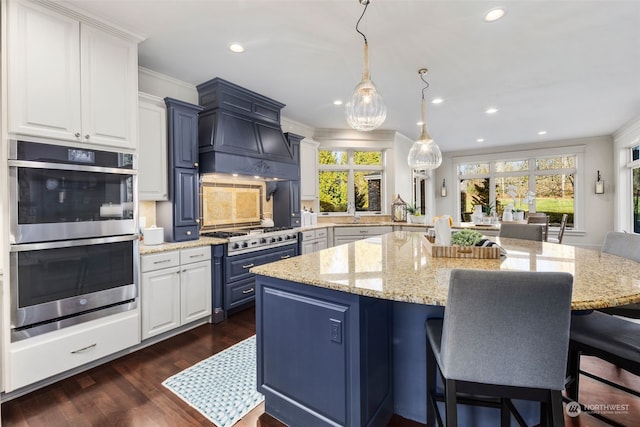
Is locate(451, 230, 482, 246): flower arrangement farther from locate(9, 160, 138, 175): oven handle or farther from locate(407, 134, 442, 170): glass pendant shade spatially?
locate(9, 160, 138, 175): oven handle

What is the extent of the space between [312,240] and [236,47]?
2.99m

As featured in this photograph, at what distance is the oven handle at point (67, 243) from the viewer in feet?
6.30

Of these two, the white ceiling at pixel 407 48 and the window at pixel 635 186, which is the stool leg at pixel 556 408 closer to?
the white ceiling at pixel 407 48

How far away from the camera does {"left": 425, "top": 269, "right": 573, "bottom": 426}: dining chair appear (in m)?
1.01

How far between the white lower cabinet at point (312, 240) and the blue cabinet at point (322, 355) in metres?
2.82

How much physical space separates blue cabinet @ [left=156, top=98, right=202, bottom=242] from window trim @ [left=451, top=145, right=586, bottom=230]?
294 inches

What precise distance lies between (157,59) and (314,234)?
3156 mm

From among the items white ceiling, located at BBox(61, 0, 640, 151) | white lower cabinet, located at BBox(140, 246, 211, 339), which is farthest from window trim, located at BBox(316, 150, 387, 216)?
white lower cabinet, located at BBox(140, 246, 211, 339)

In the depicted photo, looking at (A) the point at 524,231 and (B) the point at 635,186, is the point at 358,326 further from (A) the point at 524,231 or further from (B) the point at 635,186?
(B) the point at 635,186

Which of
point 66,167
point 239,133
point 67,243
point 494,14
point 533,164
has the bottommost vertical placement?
point 67,243

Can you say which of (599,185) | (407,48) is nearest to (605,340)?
(407,48)

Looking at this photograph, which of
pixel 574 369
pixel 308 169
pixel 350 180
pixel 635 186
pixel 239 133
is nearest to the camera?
pixel 574 369

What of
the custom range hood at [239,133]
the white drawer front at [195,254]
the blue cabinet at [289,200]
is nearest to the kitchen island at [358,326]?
the white drawer front at [195,254]

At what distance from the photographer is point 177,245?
9.55 ft
